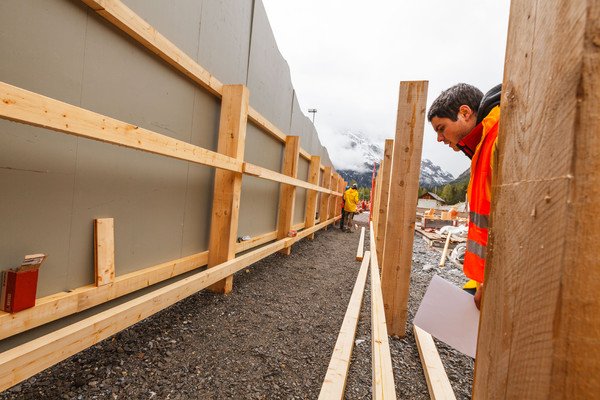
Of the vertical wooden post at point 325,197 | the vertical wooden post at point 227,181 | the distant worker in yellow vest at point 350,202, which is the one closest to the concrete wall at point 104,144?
the vertical wooden post at point 227,181

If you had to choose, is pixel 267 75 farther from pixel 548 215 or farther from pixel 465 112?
pixel 548 215

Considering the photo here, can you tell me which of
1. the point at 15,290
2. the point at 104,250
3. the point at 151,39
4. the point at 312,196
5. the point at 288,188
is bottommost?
the point at 15,290

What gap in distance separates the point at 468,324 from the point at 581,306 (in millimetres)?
1322

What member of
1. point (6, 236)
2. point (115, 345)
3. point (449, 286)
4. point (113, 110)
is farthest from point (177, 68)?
point (449, 286)

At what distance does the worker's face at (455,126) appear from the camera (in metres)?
1.82

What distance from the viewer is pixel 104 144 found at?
205 cm

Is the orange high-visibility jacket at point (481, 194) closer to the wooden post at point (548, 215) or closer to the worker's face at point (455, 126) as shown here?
the worker's face at point (455, 126)

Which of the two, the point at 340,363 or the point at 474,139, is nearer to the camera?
the point at 474,139

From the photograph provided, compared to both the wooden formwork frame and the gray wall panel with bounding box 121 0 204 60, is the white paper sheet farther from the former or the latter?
the gray wall panel with bounding box 121 0 204 60

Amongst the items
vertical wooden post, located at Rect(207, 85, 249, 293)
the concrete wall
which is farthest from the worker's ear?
the concrete wall

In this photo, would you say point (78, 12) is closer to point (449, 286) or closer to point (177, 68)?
point (177, 68)

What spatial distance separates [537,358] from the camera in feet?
1.58

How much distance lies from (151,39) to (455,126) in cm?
247

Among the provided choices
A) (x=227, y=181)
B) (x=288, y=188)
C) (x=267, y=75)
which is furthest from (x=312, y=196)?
(x=227, y=181)
